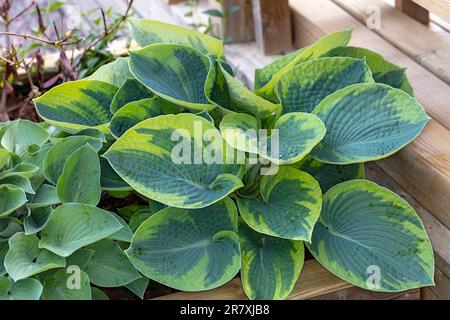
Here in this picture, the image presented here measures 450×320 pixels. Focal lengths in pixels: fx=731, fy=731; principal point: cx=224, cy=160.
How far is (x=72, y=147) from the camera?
1185 mm

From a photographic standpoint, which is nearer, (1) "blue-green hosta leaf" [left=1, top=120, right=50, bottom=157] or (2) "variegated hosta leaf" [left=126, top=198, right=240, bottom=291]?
(2) "variegated hosta leaf" [left=126, top=198, right=240, bottom=291]

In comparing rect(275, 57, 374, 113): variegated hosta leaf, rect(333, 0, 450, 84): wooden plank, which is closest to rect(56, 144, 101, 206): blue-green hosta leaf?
rect(275, 57, 374, 113): variegated hosta leaf

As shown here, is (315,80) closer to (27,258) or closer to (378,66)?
(378,66)

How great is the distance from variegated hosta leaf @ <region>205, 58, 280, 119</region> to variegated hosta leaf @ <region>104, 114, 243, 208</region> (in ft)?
0.30

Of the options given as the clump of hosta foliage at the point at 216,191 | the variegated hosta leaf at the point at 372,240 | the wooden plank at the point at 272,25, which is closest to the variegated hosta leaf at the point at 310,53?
the clump of hosta foliage at the point at 216,191

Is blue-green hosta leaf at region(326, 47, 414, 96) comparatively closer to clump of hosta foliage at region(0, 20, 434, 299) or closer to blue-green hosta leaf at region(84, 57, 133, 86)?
clump of hosta foliage at region(0, 20, 434, 299)

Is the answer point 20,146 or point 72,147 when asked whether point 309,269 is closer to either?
point 72,147

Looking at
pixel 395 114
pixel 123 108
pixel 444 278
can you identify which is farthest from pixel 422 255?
pixel 123 108

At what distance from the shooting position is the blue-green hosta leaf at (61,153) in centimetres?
117

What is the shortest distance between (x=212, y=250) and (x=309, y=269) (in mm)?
178

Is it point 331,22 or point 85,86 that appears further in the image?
point 331,22

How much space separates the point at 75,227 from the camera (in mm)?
1090

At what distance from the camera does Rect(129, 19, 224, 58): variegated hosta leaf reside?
135 cm

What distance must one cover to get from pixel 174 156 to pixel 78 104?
0.83ft
